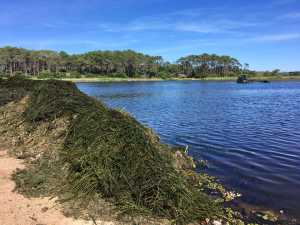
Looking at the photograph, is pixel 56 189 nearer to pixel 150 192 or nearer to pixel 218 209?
pixel 150 192

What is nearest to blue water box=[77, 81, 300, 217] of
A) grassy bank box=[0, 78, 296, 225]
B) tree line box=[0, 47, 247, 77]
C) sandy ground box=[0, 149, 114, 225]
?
grassy bank box=[0, 78, 296, 225]

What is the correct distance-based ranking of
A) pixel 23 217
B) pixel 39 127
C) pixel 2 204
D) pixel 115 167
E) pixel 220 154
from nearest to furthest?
1. pixel 23 217
2. pixel 2 204
3. pixel 115 167
4. pixel 39 127
5. pixel 220 154

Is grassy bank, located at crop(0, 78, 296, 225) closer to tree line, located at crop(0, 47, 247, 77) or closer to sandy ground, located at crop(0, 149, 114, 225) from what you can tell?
sandy ground, located at crop(0, 149, 114, 225)

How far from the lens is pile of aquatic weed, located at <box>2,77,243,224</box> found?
7.95 m

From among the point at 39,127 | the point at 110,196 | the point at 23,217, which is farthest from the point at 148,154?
the point at 39,127

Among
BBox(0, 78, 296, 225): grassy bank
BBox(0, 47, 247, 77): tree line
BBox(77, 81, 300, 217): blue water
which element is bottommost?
BBox(77, 81, 300, 217): blue water

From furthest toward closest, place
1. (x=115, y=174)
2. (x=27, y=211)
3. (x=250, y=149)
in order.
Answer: (x=250, y=149)
(x=115, y=174)
(x=27, y=211)

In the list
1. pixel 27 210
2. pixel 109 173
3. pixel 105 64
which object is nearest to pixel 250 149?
pixel 109 173

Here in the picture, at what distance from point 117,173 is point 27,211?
7.38 ft

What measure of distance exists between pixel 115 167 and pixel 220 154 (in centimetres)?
751

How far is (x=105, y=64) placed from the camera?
15325 cm

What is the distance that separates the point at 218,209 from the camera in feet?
27.9

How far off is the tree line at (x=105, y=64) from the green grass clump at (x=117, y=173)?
370 ft

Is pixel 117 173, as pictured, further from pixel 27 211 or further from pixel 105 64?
pixel 105 64
